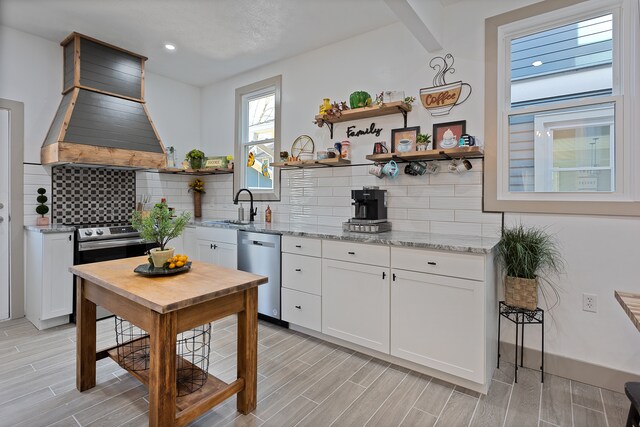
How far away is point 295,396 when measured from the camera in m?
2.04

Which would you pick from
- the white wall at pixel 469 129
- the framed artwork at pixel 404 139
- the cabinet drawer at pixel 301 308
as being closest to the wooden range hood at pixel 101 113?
the white wall at pixel 469 129

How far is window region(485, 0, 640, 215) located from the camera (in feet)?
7.04

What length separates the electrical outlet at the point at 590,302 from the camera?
2.22m

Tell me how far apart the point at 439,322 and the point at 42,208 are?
3.84m

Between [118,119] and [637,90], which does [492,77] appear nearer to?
[637,90]

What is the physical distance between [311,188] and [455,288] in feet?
6.45

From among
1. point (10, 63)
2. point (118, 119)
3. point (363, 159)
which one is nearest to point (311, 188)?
point (363, 159)

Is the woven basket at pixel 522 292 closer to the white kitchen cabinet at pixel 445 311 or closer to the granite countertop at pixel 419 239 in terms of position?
the white kitchen cabinet at pixel 445 311

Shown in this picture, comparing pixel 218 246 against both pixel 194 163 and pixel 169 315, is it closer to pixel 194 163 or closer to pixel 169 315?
pixel 194 163

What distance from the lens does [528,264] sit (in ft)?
7.29

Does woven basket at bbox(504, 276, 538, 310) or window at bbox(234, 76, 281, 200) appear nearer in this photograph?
woven basket at bbox(504, 276, 538, 310)

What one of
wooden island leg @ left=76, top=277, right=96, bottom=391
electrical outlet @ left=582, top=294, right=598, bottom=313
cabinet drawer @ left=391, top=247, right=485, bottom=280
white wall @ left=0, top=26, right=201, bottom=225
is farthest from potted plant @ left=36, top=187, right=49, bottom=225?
electrical outlet @ left=582, top=294, right=598, bottom=313

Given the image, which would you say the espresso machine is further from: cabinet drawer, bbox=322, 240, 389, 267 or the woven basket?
the woven basket

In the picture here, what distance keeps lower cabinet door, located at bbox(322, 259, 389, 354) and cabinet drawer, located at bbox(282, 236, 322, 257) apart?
0.13m
